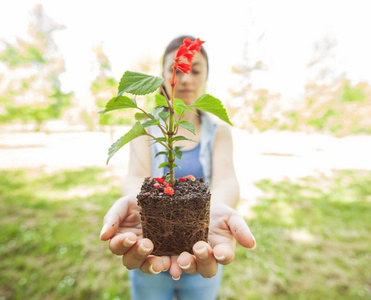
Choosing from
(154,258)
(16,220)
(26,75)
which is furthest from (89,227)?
(26,75)

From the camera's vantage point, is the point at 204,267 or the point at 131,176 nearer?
the point at 204,267

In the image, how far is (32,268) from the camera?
2.35m

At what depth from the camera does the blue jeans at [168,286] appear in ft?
3.93

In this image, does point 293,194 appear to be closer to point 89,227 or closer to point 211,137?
point 211,137

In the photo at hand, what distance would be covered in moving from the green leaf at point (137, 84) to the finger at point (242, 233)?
0.60 meters

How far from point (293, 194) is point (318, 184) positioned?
4.06 feet

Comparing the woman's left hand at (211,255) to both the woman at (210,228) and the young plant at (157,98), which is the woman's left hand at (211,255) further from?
the young plant at (157,98)

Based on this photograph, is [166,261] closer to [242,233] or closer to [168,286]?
[242,233]

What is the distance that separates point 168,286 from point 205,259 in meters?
0.65

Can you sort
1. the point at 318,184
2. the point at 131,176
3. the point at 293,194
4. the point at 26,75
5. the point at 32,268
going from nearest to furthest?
the point at 131,176, the point at 32,268, the point at 293,194, the point at 318,184, the point at 26,75

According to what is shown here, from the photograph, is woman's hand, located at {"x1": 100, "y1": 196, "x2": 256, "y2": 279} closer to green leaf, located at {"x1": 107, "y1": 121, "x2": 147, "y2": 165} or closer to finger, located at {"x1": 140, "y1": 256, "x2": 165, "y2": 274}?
finger, located at {"x1": 140, "y1": 256, "x2": 165, "y2": 274}

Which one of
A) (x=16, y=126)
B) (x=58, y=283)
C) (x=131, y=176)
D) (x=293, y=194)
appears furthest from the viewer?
(x=16, y=126)

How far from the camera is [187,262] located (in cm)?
77

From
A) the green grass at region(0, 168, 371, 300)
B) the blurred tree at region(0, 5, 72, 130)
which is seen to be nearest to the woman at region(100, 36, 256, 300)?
the green grass at region(0, 168, 371, 300)
